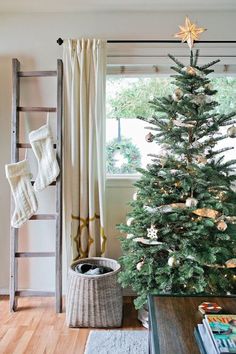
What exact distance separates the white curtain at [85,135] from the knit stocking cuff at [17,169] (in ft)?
1.22

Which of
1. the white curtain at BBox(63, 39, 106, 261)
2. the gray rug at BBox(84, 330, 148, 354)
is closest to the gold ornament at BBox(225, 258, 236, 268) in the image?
the gray rug at BBox(84, 330, 148, 354)

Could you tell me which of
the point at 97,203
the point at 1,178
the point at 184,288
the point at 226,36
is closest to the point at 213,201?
the point at 184,288

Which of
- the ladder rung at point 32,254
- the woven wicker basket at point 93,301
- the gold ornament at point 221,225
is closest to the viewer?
the gold ornament at point 221,225

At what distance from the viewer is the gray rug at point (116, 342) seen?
2.12m

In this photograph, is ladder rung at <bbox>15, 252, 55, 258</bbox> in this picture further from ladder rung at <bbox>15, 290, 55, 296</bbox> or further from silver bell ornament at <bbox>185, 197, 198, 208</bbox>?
silver bell ornament at <bbox>185, 197, 198, 208</bbox>

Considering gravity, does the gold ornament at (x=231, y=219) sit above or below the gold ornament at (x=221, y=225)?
above

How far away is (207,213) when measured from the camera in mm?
2047

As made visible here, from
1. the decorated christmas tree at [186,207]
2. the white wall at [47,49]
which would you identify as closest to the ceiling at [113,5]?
the white wall at [47,49]

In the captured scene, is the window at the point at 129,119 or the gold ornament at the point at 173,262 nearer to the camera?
the gold ornament at the point at 173,262

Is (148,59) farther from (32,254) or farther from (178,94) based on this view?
(32,254)

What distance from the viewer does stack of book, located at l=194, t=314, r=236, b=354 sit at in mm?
1186

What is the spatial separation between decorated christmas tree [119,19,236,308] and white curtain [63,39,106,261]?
587mm

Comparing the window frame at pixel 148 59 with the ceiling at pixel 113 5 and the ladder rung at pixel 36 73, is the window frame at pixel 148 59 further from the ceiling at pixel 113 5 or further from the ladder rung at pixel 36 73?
the ladder rung at pixel 36 73

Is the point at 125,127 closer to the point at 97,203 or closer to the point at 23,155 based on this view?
the point at 97,203
